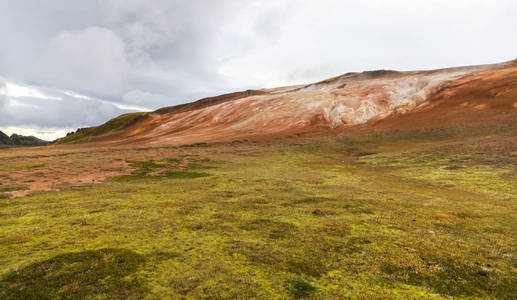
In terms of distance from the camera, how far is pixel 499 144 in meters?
33.0

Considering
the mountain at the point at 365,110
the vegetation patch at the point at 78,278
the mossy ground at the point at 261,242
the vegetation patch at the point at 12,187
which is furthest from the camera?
the mountain at the point at 365,110

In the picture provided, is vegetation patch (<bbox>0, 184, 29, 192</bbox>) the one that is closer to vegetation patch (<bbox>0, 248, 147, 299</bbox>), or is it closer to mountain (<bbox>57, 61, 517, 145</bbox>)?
vegetation patch (<bbox>0, 248, 147, 299</bbox>)

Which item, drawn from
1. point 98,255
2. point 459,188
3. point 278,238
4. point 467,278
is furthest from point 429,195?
point 98,255

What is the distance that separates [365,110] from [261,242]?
269ft

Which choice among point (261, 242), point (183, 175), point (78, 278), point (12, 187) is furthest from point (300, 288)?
point (183, 175)

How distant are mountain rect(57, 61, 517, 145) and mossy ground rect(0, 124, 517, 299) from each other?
166 ft

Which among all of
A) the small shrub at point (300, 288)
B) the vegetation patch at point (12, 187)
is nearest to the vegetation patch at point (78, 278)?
the small shrub at point (300, 288)

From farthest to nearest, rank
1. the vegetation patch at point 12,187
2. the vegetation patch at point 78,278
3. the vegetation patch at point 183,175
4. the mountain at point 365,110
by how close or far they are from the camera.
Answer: the mountain at point 365,110 → the vegetation patch at point 183,175 → the vegetation patch at point 12,187 → the vegetation patch at point 78,278

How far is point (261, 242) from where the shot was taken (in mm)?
8891

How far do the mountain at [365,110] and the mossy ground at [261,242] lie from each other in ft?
166

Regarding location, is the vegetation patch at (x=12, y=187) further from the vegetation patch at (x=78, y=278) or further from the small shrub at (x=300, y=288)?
the small shrub at (x=300, y=288)

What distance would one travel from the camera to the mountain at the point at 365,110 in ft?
209

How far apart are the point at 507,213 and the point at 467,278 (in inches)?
325

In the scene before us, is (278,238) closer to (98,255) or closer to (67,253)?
(98,255)
